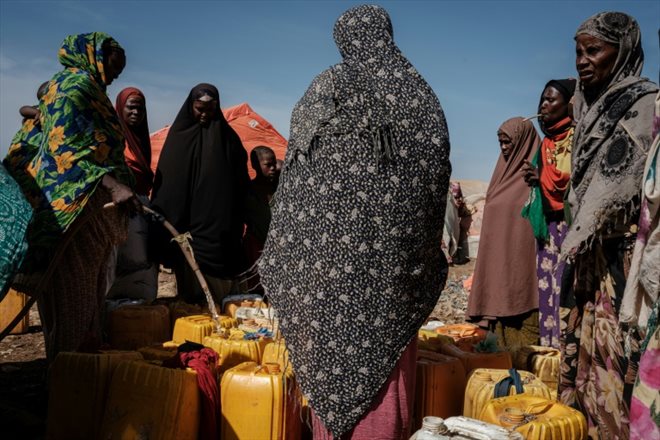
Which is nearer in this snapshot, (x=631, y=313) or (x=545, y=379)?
(x=631, y=313)

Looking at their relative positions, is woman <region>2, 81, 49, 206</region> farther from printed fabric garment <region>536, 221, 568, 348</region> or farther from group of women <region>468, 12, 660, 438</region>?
printed fabric garment <region>536, 221, 568, 348</region>

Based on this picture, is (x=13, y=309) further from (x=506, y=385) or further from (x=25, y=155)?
(x=506, y=385)

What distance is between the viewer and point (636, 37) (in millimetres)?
2986

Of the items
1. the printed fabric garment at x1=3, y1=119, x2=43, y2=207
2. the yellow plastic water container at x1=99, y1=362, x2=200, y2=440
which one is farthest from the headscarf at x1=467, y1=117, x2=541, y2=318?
the printed fabric garment at x1=3, y1=119, x2=43, y2=207

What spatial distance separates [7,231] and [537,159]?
13.9ft

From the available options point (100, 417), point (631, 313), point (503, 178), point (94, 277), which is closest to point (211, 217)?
point (94, 277)

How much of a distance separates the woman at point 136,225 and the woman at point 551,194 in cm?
332

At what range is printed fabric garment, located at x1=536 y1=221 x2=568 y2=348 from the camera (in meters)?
5.09

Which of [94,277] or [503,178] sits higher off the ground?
[503,178]

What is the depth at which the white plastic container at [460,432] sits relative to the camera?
2.28m

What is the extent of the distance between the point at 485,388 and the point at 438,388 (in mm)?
257

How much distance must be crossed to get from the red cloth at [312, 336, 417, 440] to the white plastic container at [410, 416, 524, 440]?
0.92 ft

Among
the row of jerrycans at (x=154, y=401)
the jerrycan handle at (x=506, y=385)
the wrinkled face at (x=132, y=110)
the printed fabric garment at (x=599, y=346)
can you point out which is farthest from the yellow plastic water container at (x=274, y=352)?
the wrinkled face at (x=132, y=110)

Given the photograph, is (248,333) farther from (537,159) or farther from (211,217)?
(537,159)
